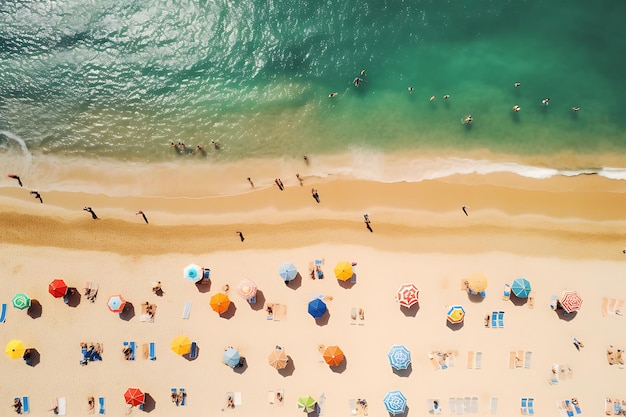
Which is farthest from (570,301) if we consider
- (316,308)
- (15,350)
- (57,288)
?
(15,350)

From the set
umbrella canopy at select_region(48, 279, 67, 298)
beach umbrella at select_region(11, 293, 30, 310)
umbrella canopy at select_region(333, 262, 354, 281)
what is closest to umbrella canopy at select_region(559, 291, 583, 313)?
umbrella canopy at select_region(333, 262, 354, 281)

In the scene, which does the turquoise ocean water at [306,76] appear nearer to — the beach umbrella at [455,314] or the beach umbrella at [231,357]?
the beach umbrella at [455,314]

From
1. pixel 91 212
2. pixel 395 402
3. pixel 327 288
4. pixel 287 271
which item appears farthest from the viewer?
pixel 91 212

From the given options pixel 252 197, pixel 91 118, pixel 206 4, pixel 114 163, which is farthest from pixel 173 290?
pixel 206 4

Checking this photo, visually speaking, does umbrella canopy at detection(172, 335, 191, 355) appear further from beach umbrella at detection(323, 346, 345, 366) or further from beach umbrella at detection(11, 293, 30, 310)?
beach umbrella at detection(11, 293, 30, 310)

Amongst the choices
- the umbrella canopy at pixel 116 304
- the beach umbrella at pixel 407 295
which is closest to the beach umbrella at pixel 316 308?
the beach umbrella at pixel 407 295

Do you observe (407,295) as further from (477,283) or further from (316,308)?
(316,308)
